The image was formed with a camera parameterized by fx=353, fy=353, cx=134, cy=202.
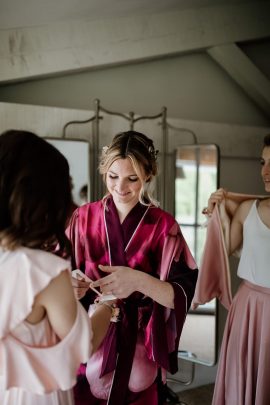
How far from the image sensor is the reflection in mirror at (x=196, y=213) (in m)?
2.11

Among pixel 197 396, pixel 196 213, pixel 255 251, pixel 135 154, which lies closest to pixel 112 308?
pixel 135 154

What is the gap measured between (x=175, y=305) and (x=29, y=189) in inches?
25.3

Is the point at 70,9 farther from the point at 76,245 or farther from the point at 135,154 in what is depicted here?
the point at 76,245

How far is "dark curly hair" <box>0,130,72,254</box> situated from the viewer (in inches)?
27.0

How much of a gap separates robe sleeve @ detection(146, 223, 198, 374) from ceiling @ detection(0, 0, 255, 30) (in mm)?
1249

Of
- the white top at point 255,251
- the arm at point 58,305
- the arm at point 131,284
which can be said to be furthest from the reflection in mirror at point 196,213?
the arm at point 58,305

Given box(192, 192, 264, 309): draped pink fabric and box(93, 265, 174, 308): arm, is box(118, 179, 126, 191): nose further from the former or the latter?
box(192, 192, 264, 309): draped pink fabric

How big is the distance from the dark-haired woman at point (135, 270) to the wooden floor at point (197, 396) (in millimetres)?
1182

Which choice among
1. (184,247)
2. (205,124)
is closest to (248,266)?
(184,247)

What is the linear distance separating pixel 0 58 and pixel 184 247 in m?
1.33

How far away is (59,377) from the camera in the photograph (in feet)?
2.41

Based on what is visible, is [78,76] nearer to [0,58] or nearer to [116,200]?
[0,58]

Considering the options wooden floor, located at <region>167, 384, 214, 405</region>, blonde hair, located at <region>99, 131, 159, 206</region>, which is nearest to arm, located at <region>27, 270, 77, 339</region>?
blonde hair, located at <region>99, 131, 159, 206</region>

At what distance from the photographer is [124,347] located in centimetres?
112
